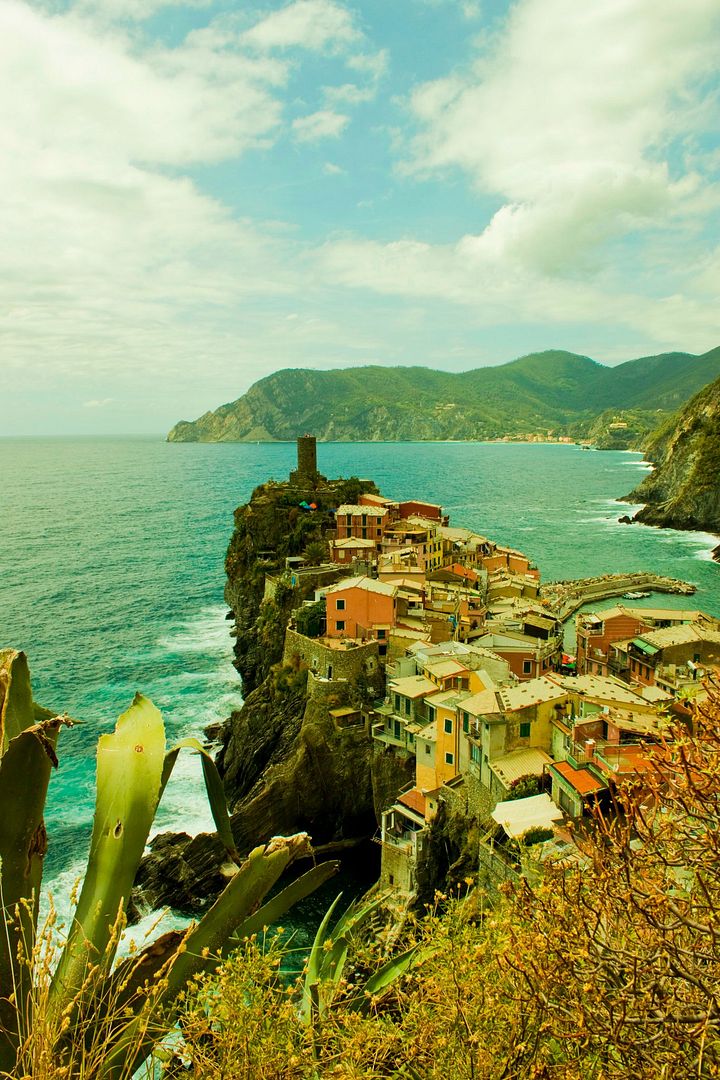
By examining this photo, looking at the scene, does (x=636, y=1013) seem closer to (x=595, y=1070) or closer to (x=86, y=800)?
(x=595, y=1070)

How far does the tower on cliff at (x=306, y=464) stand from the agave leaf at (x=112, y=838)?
2291 inches

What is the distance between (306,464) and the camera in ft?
213

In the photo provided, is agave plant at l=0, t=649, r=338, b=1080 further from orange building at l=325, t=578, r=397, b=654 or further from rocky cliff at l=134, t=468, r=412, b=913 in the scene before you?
orange building at l=325, t=578, r=397, b=654

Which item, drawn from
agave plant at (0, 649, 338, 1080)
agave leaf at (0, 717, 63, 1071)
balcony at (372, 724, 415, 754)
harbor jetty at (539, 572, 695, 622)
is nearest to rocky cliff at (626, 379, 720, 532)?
harbor jetty at (539, 572, 695, 622)

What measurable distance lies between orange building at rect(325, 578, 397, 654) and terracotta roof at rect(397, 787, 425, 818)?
9.63 metres

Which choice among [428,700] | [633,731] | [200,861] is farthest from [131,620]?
[633,731]

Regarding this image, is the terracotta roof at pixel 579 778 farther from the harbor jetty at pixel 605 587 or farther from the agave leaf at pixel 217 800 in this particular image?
the harbor jetty at pixel 605 587

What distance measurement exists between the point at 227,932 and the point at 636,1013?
3.10 metres

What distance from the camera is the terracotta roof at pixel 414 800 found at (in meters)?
23.7

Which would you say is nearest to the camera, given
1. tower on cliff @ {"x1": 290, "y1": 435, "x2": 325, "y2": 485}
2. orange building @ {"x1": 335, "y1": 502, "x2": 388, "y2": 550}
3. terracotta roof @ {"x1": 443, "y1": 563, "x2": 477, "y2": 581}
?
terracotta roof @ {"x1": 443, "y1": 563, "x2": 477, "y2": 581}

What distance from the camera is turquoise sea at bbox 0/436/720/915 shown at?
36250 millimetres

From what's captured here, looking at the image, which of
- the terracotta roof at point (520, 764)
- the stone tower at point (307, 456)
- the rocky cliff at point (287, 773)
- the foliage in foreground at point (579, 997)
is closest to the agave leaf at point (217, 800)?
the foliage in foreground at point (579, 997)

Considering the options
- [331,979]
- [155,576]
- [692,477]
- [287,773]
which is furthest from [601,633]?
[692,477]

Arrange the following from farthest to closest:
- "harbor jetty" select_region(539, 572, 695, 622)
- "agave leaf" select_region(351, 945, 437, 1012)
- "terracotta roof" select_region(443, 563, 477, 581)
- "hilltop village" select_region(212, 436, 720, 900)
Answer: "harbor jetty" select_region(539, 572, 695, 622)
"terracotta roof" select_region(443, 563, 477, 581)
"hilltop village" select_region(212, 436, 720, 900)
"agave leaf" select_region(351, 945, 437, 1012)
